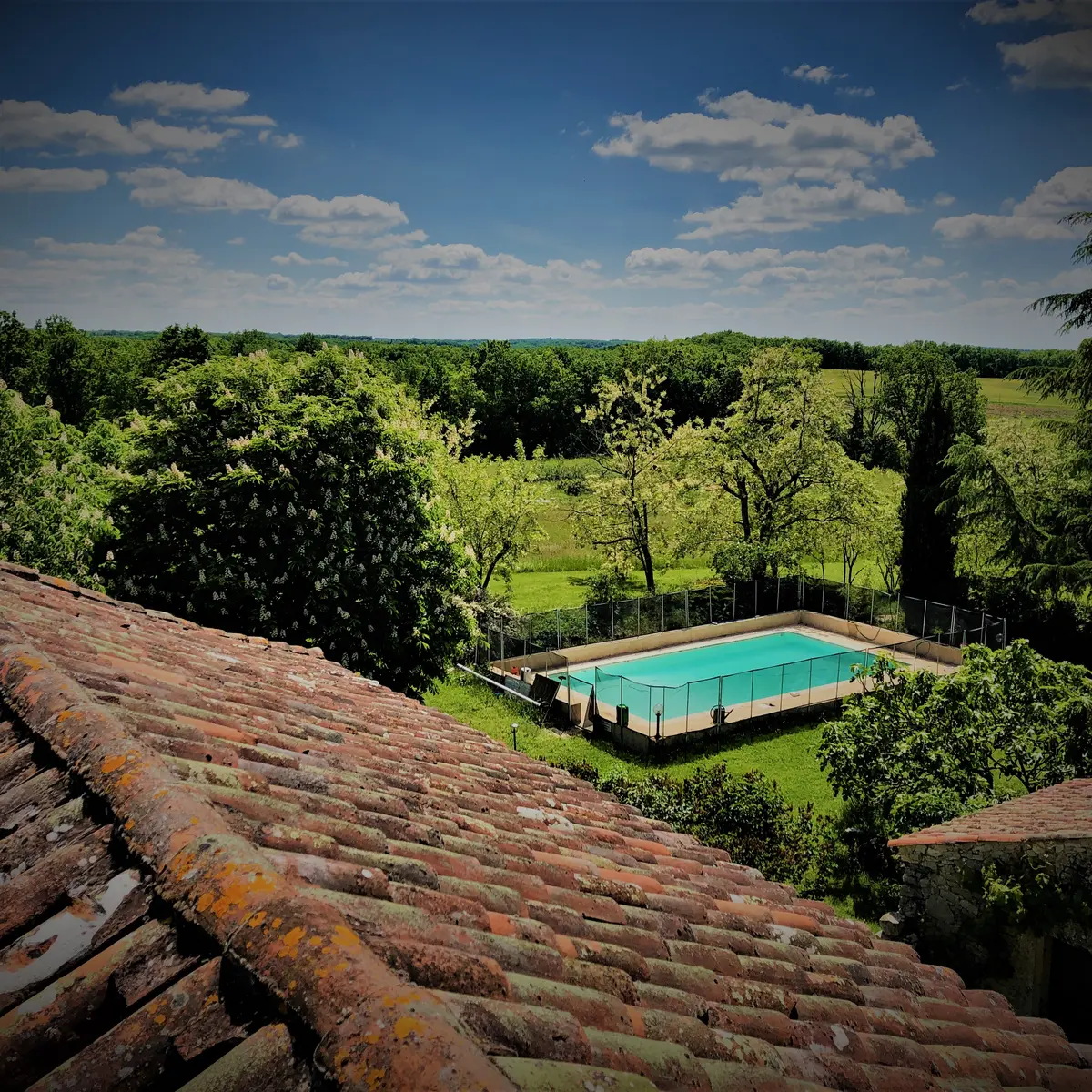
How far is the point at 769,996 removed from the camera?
133 inches

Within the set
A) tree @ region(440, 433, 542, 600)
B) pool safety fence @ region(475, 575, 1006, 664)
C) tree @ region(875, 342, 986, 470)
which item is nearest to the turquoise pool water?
pool safety fence @ region(475, 575, 1006, 664)

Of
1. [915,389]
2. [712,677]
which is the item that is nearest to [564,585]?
[712,677]

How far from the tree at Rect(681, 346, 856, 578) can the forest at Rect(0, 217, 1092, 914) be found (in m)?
0.12

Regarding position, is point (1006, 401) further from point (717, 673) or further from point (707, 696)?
point (707, 696)

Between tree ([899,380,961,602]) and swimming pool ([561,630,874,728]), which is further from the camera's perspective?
tree ([899,380,961,602])

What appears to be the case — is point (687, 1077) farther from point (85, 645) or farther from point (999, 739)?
point (999, 739)

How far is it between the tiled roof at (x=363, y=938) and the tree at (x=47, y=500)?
9.84 meters

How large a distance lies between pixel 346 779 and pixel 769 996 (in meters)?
2.31

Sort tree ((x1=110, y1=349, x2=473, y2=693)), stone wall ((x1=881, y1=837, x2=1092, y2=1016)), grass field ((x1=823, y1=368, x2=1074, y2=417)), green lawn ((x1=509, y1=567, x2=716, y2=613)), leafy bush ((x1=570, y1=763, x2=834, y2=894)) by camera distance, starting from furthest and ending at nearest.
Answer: grass field ((x1=823, y1=368, x2=1074, y2=417))
green lawn ((x1=509, y1=567, x2=716, y2=613))
leafy bush ((x1=570, y1=763, x2=834, y2=894))
tree ((x1=110, y1=349, x2=473, y2=693))
stone wall ((x1=881, y1=837, x2=1092, y2=1016))

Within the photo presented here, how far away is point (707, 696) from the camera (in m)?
23.9

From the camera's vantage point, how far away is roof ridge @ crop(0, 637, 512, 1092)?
62.6 inches

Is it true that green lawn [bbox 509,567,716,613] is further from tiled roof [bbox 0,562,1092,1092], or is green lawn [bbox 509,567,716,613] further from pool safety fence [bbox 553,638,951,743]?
tiled roof [bbox 0,562,1092,1092]

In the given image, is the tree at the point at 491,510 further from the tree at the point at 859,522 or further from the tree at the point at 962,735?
the tree at the point at 962,735

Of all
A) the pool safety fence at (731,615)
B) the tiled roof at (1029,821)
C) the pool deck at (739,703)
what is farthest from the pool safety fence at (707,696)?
the tiled roof at (1029,821)
